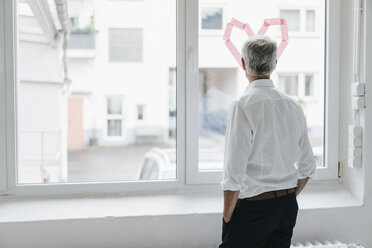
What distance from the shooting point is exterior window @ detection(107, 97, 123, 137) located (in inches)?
92.4

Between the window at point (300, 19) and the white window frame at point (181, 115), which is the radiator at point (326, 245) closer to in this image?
the white window frame at point (181, 115)

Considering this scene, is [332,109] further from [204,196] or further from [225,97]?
[204,196]

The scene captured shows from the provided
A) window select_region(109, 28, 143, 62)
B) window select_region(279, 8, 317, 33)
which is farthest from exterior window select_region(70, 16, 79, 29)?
window select_region(279, 8, 317, 33)

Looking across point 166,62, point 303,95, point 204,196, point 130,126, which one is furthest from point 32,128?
point 303,95

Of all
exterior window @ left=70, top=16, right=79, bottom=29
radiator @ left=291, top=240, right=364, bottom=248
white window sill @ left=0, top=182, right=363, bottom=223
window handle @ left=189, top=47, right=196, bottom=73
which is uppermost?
exterior window @ left=70, top=16, right=79, bottom=29

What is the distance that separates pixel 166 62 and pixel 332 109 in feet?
3.18

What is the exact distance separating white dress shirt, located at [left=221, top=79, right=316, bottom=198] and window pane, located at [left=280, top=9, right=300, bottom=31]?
898mm

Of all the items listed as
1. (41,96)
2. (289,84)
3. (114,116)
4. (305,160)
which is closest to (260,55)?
(305,160)

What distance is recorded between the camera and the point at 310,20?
2.28 meters

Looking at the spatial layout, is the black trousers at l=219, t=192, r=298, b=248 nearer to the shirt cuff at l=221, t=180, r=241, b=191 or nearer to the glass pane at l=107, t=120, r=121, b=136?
the shirt cuff at l=221, t=180, r=241, b=191

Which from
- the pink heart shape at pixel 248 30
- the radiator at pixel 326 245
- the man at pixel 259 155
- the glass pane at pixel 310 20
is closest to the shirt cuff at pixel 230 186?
the man at pixel 259 155

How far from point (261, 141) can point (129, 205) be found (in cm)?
83

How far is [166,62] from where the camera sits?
2.23 m

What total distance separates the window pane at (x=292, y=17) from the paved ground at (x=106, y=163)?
1029mm
